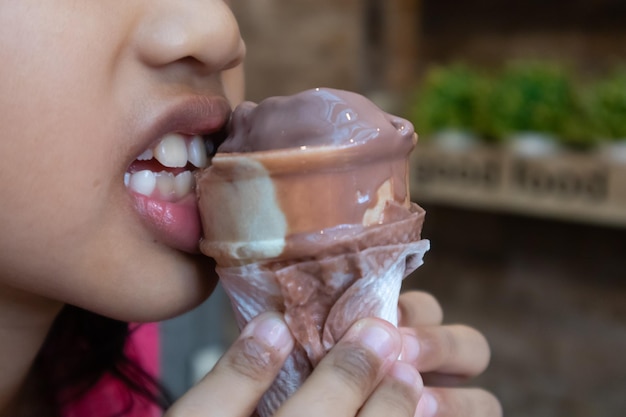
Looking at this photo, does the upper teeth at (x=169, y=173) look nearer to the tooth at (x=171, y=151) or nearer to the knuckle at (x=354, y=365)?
the tooth at (x=171, y=151)

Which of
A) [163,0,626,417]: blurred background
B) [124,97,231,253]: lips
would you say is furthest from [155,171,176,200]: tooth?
[163,0,626,417]: blurred background

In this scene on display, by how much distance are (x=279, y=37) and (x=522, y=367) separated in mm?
1868

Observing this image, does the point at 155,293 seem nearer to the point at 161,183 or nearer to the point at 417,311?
the point at 161,183

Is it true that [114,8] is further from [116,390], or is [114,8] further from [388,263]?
[116,390]

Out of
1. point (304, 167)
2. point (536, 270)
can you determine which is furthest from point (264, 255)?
point (536, 270)

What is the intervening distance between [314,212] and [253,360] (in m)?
0.15

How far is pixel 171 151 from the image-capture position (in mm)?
662

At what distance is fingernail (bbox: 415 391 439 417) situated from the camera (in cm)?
78

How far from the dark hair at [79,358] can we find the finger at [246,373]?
549 mm

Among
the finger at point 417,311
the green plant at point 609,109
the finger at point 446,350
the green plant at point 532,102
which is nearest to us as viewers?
the finger at point 446,350

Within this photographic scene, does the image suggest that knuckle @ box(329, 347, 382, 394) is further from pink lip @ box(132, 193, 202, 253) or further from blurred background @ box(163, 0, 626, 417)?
blurred background @ box(163, 0, 626, 417)

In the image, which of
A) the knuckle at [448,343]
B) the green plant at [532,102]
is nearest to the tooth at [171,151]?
the knuckle at [448,343]

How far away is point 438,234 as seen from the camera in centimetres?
344

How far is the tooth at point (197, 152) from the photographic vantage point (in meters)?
0.69
